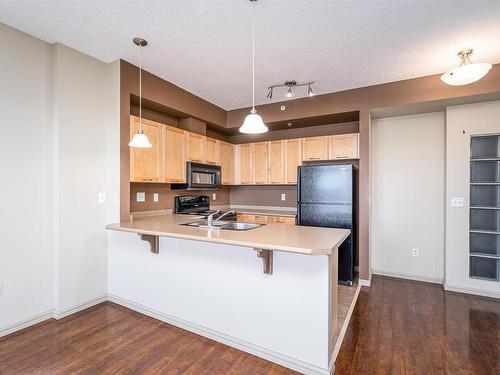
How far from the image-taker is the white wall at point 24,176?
229 centimetres

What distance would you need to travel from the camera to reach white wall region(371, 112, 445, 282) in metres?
3.68

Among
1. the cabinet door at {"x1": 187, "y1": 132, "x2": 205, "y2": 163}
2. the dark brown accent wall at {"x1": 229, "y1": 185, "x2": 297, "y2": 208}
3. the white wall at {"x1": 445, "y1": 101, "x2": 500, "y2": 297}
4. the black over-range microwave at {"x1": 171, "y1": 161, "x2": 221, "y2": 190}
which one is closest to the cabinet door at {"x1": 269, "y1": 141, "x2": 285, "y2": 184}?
the dark brown accent wall at {"x1": 229, "y1": 185, "x2": 297, "y2": 208}

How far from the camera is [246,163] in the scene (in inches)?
191

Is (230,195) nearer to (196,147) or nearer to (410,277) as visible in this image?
(196,147)

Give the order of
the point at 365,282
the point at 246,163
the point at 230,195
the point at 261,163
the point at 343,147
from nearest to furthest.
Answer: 1. the point at 365,282
2. the point at 343,147
3. the point at 261,163
4. the point at 246,163
5. the point at 230,195

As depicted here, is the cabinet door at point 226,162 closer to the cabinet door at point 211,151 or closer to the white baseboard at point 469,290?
the cabinet door at point 211,151

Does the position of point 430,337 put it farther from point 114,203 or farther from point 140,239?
point 114,203

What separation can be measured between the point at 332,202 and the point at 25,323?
355cm

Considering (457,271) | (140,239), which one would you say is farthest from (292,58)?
(457,271)

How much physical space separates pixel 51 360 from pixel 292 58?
340 centimetres

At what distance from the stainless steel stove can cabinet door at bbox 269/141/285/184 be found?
972mm

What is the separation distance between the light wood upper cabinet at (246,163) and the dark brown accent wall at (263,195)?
0.37 meters

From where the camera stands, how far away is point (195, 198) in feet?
14.3

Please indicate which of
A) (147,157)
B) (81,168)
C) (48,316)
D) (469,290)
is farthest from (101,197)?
(469,290)
